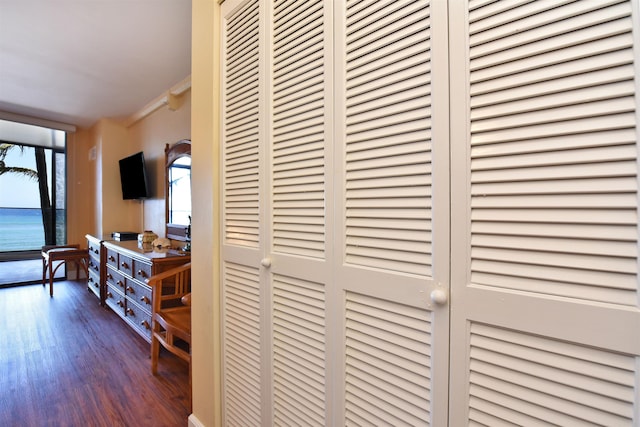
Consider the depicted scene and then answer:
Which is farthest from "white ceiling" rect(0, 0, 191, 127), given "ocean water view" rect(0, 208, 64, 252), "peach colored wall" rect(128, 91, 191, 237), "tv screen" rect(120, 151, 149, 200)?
"ocean water view" rect(0, 208, 64, 252)

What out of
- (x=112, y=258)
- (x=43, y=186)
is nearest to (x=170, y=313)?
(x=112, y=258)

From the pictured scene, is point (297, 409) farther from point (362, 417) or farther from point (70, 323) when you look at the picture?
point (70, 323)

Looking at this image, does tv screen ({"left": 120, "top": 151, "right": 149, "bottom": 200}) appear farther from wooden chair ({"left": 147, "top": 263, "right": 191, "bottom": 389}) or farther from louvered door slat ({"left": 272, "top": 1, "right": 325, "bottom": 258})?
louvered door slat ({"left": 272, "top": 1, "right": 325, "bottom": 258})

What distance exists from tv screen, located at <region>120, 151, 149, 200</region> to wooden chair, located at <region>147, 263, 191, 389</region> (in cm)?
193

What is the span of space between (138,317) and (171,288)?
0.57 meters

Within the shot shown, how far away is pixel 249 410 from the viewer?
132cm

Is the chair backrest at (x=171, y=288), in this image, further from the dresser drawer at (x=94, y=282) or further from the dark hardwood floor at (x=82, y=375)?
the dresser drawer at (x=94, y=282)

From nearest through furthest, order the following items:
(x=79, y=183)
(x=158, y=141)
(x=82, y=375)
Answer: (x=82, y=375)
(x=158, y=141)
(x=79, y=183)

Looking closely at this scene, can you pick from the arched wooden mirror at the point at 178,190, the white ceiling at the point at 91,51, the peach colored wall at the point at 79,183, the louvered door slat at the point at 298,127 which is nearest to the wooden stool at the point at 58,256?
the peach colored wall at the point at 79,183

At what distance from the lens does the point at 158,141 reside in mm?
3938

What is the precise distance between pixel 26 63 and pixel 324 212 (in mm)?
3495

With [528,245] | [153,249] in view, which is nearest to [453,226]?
[528,245]

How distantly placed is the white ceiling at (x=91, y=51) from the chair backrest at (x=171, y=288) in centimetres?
174

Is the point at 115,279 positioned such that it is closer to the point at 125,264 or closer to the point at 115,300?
the point at 115,300
